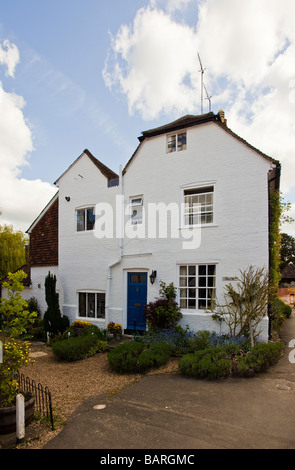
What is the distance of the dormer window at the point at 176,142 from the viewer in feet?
40.3

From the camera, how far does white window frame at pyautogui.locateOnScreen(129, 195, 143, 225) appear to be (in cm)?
1298

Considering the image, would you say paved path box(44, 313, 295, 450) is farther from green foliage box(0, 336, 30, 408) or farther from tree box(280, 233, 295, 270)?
tree box(280, 233, 295, 270)

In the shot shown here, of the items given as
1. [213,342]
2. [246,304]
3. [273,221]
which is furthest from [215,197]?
[213,342]

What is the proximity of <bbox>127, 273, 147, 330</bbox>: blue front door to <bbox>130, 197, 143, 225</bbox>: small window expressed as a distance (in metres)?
2.30

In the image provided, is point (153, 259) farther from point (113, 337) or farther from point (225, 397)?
point (225, 397)

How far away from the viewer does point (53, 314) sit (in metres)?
13.2

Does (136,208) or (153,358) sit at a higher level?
(136,208)

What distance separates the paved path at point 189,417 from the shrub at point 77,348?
3091mm

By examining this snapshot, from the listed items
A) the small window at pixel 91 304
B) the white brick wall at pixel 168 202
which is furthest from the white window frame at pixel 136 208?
the small window at pixel 91 304

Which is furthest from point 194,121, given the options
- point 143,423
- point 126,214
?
point 143,423

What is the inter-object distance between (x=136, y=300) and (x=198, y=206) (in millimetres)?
4651

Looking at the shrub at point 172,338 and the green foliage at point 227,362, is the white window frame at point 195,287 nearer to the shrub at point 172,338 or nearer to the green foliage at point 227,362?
the shrub at point 172,338

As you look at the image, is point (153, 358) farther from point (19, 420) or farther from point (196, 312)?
point (19, 420)

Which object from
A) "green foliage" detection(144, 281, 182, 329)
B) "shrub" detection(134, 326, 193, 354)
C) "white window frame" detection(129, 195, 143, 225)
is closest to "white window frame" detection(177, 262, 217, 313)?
"green foliage" detection(144, 281, 182, 329)
